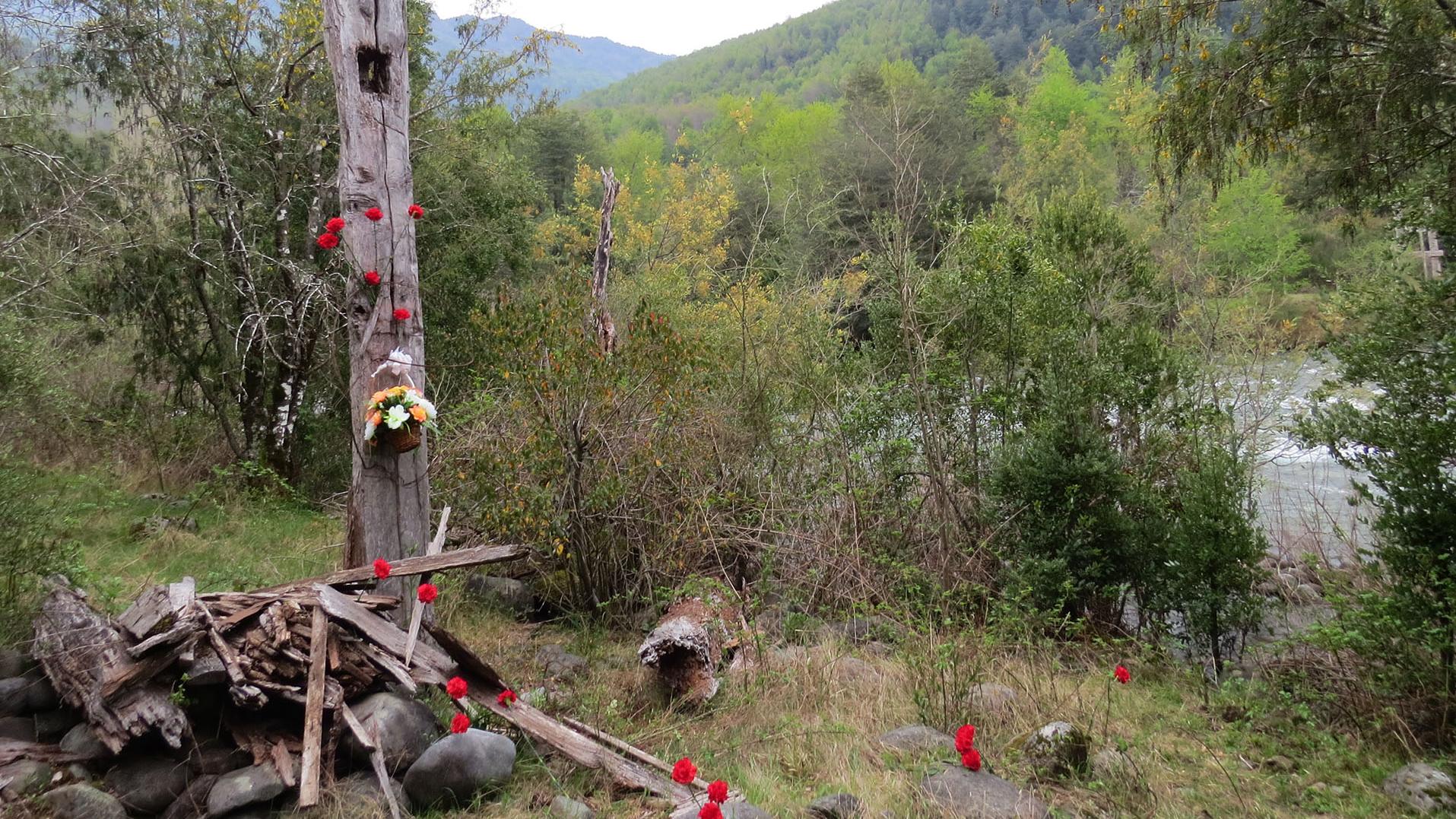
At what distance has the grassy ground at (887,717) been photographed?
360 centimetres

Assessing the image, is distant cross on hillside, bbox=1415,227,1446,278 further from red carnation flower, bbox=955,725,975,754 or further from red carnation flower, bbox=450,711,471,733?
red carnation flower, bbox=450,711,471,733

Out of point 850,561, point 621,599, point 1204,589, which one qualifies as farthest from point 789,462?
point 1204,589

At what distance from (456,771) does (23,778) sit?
162 centimetres

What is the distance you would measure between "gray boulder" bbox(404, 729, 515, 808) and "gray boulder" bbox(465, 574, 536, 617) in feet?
9.32

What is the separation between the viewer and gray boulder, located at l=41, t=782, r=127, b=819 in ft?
10.0

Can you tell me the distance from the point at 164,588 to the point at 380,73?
2.70 metres

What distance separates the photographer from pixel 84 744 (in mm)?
3426

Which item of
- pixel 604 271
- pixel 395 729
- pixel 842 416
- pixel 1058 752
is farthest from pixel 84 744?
pixel 604 271

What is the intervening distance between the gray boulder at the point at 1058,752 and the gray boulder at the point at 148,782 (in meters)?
3.62

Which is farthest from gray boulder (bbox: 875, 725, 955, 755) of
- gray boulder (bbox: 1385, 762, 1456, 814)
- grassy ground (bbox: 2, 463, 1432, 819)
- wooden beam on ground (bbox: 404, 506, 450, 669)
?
wooden beam on ground (bbox: 404, 506, 450, 669)

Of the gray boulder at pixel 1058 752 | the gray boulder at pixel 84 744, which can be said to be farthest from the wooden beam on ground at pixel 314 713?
the gray boulder at pixel 1058 752

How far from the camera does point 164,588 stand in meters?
3.61

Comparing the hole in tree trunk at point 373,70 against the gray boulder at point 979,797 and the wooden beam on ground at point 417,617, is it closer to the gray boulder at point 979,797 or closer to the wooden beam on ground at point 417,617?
the wooden beam on ground at point 417,617

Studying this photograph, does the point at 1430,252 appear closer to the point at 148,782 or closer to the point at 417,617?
the point at 417,617
